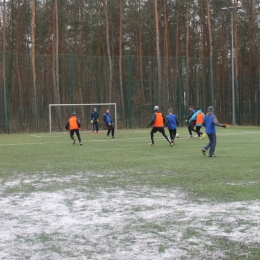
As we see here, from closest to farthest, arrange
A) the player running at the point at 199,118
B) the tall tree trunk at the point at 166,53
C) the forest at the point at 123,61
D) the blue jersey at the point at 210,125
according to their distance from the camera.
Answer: the blue jersey at the point at 210,125
the player running at the point at 199,118
the forest at the point at 123,61
the tall tree trunk at the point at 166,53

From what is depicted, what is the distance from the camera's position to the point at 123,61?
42719 mm

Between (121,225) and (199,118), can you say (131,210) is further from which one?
(199,118)

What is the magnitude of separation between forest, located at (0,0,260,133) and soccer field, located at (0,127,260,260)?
925 inches

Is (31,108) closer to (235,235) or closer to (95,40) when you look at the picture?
(95,40)

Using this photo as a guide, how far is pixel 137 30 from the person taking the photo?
160ft

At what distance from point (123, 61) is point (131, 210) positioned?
1422 inches

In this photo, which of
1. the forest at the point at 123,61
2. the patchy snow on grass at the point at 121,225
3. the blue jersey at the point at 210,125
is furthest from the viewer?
the forest at the point at 123,61

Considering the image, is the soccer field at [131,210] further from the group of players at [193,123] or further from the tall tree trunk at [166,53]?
the tall tree trunk at [166,53]

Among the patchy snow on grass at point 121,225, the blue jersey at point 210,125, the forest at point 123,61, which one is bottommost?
the patchy snow on grass at point 121,225

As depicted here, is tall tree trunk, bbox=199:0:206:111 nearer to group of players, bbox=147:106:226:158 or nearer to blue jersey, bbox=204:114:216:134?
group of players, bbox=147:106:226:158

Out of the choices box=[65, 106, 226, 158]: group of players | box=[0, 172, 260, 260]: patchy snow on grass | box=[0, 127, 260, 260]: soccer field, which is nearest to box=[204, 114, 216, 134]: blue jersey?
box=[65, 106, 226, 158]: group of players

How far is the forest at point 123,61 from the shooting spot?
36.8m

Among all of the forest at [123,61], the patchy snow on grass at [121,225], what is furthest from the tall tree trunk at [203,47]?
the patchy snow on grass at [121,225]

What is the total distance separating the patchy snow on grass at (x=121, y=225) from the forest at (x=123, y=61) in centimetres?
2624
